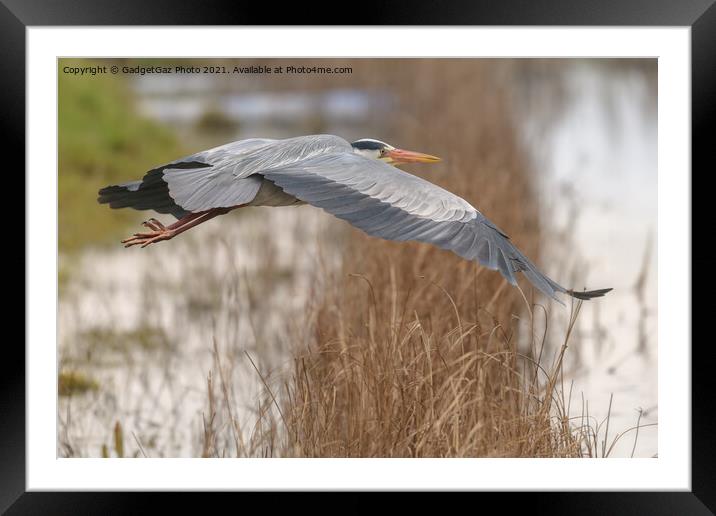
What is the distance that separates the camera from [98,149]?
8695 millimetres

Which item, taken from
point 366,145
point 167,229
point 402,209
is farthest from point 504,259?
point 167,229

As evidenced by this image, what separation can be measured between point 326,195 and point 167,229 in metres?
0.59

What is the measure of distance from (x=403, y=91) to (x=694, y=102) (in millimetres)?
6305

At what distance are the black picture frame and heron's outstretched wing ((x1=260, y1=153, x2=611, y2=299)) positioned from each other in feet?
1.83

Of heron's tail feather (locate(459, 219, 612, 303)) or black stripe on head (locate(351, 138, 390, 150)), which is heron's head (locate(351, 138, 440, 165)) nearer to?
black stripe on head (locate(351, 138, 390, 150))

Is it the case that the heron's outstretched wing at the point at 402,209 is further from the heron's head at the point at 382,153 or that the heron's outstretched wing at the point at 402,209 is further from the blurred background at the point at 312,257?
the blurred background at the point at 312,257

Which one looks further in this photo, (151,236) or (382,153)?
(382,153)

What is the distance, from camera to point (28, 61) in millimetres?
3586

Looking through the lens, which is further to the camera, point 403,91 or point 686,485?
point 403,91

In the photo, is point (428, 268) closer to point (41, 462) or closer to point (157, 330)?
point (157, 330)

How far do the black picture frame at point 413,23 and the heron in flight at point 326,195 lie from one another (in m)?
0.47

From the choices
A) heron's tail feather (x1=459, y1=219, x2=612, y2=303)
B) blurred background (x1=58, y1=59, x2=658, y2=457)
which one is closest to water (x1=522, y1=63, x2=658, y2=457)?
blurred background (x1=58, y1=59, x2=658, y2=457)

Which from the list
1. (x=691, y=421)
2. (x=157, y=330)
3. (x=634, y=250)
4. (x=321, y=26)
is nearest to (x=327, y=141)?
(x=321, y=26)

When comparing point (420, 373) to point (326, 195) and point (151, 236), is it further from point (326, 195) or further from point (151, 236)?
point (151, 236)
